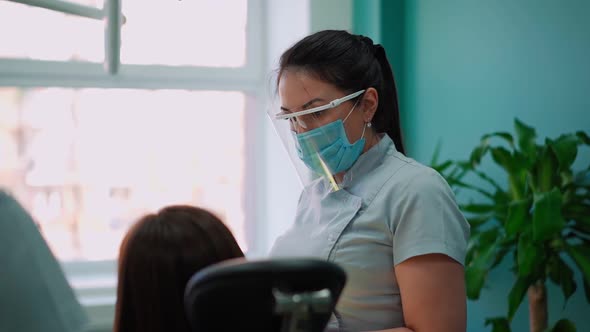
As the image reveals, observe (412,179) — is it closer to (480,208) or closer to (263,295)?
(263,295)

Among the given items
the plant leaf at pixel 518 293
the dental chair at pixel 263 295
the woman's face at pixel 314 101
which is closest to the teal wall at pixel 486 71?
the plant leaf at pixel 518 293

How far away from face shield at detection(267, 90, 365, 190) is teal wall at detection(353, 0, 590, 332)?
973 mm

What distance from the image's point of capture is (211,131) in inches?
143

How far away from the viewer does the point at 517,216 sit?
7.08 ft

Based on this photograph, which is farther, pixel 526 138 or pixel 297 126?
pixel 526 138

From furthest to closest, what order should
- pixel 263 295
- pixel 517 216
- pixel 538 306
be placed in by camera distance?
pixel 538 306 → pixel 517 216 → pixel 263 295

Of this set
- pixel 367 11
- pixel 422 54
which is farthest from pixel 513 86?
pixel 367 11

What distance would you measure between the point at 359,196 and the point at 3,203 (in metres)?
0.77

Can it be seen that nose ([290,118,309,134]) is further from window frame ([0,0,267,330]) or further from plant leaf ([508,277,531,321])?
window frame ([0,0,267,330])

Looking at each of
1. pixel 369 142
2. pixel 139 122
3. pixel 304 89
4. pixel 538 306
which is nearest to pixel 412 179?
pixel 369 142

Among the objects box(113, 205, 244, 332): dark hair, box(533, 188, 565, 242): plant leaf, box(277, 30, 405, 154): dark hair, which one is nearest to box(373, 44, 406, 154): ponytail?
box(277, 30, 405, 154): dark hair

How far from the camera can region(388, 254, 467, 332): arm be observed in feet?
4.59

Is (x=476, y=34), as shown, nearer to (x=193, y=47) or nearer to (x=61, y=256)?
(x=193, y=47)

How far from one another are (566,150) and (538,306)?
1.63ft
